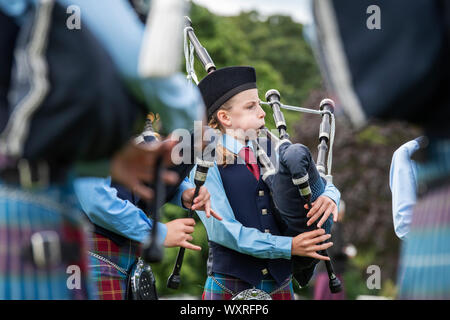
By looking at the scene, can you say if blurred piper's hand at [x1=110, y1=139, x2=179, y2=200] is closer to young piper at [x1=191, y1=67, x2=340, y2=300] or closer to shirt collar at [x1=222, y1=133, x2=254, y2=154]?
young piper at [x1=191, y1=67, x2=340, y2=300]

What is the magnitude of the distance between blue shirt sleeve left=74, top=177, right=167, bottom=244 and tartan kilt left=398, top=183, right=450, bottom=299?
1.80m

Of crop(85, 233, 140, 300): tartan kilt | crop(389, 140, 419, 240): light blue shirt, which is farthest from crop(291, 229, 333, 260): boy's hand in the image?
crop(85, 233, 140, 300): tartan kilt

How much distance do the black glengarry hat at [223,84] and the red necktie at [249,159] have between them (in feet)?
0.98

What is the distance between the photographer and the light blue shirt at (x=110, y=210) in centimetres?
366

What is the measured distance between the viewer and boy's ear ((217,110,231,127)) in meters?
4.15

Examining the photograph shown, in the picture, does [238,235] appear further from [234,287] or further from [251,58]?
[251,58]

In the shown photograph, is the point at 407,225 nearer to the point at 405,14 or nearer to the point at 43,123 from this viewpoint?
the point at 405,14

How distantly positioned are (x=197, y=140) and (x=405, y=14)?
1.04 metres

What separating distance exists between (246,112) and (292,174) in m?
0.61

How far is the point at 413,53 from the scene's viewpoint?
1909 mm

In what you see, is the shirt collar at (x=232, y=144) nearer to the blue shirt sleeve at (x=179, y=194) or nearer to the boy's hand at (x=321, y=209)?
the blue shirt sleeve at (x=179, y=194)

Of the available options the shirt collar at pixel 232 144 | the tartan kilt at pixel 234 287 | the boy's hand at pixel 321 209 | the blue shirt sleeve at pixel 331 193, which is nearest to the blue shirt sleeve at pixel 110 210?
the tartan kilt at pixel 234 287
